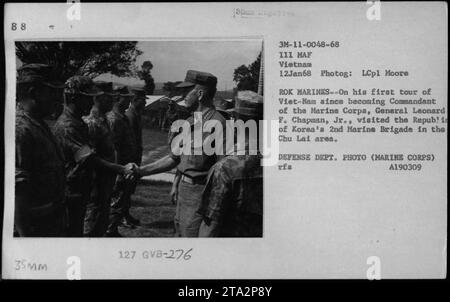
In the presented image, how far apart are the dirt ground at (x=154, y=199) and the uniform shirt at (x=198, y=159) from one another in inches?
3.0

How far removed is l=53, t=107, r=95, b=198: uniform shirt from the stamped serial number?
443mm

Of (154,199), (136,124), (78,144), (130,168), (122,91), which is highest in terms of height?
(122,91)

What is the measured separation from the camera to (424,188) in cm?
268

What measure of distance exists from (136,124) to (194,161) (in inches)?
13.8

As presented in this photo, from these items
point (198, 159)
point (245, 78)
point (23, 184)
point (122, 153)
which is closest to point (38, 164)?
point (23, 184)

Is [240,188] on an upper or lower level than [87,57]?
lower

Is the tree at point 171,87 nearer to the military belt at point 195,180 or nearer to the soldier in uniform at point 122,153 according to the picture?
the soldier in uniform at point 122,153

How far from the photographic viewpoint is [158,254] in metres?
2.71

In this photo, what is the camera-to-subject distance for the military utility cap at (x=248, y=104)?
104 inches

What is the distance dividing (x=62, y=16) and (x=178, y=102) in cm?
74

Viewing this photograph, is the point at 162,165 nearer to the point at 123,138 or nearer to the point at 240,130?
the point at 123,138

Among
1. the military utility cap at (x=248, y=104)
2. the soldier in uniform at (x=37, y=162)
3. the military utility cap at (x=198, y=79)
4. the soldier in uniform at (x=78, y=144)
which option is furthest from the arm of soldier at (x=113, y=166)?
the military utility cap at (x=248, y=104)

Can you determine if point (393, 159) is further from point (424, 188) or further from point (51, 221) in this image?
point (51, 221)

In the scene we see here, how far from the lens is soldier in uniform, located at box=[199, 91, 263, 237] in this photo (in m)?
2.65
